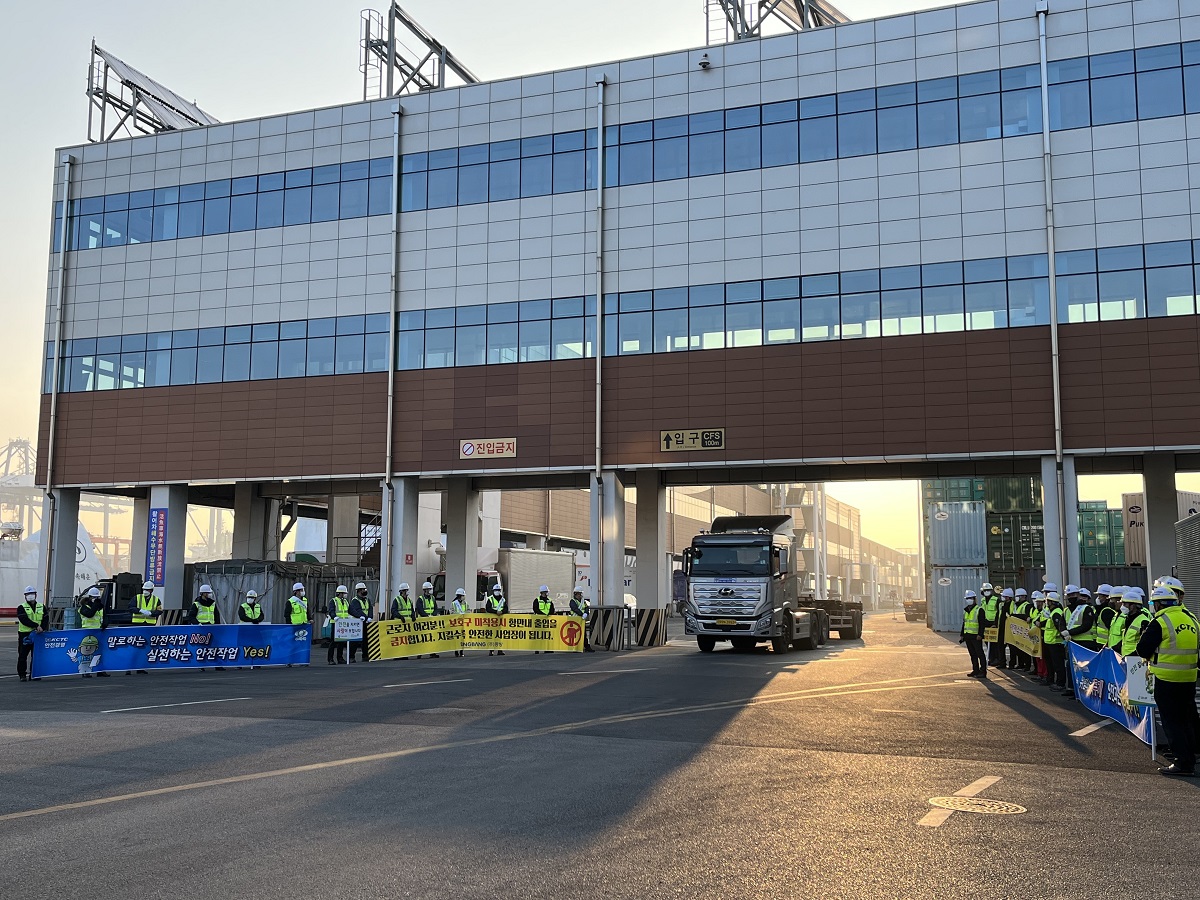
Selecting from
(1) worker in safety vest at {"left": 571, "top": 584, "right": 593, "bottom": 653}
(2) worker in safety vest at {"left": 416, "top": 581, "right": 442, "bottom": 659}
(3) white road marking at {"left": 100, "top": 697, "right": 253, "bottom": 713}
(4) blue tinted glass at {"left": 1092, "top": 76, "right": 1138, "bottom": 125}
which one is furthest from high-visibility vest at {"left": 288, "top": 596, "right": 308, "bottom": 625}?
(4) blue tinted glass at {"left": 1092, "top": 76, "right": 1138, "bottom": 125}

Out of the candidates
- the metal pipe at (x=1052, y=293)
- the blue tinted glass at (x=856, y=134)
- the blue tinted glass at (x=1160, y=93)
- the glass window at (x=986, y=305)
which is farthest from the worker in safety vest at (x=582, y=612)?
the blue tinted glass at (x=1160, y=93)

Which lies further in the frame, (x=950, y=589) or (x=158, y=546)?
(x=950, y=589)

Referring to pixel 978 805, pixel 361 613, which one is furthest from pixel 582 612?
pixel 978 805

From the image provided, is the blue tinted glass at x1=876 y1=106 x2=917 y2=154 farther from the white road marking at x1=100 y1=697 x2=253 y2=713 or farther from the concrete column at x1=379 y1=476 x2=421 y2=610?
the white road marking at x1=100 y1=697 x2=253 y2=713

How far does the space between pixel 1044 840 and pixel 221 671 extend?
2064 centimetres

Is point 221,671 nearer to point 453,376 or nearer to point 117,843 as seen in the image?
point 453,376

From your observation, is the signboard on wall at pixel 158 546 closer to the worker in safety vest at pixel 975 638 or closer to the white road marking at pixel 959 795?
the worker in safety vest at pixel 975 638

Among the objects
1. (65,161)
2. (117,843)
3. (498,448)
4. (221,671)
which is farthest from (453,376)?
(117,843)

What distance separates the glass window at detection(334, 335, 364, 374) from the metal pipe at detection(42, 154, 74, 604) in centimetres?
1199

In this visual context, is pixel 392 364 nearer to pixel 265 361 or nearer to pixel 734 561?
pixel 265 361

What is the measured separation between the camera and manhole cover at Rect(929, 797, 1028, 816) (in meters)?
8.90

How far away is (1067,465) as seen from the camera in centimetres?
3077

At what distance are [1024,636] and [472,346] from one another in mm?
20188

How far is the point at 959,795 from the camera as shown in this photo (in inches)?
377
